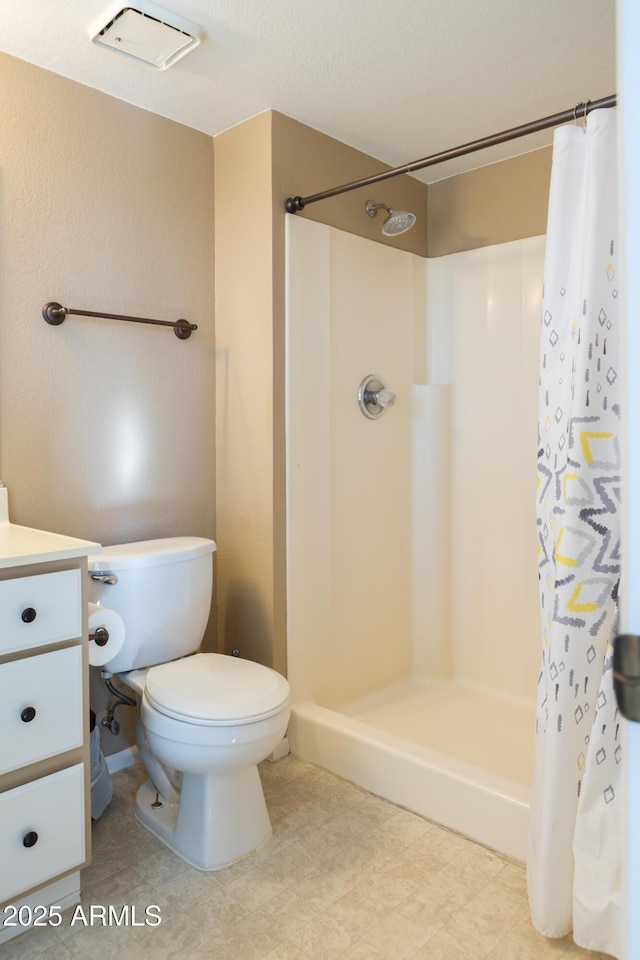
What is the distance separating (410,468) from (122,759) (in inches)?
61.4

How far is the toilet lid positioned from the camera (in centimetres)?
167

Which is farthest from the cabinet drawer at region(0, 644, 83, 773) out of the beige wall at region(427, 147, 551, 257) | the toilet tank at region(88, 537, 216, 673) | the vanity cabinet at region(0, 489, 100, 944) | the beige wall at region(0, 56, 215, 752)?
the beige wall at region(427, 147, 551, 257)

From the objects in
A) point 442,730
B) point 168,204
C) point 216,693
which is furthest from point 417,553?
point 168,204

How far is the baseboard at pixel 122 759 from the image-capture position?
2191 mm

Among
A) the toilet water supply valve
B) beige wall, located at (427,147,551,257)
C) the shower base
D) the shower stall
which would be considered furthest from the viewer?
beige wall, located at (427,147,551,257)

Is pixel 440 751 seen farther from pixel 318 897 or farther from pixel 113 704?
pixel 113 704

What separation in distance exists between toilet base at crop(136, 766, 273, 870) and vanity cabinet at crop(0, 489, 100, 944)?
0.29m

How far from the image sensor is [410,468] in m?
2.84

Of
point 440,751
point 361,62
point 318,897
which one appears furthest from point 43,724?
point 361,62

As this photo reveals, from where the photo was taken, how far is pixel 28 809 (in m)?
1.44

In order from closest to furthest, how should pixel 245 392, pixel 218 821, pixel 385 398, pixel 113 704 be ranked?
1. pixel 218 821
2. pixel 113 704
3. pixel 245 392
4. pixel 385 398

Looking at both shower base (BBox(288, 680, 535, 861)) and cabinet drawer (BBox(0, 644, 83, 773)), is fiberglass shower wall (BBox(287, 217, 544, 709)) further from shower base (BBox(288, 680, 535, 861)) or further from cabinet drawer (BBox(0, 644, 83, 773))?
cabinet drawer (BBox(0, 644, 83, 773))

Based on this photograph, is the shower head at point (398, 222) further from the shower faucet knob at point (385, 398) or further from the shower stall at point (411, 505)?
the shower faucet knob at point (385, 398)

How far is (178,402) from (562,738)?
1.61 metres
